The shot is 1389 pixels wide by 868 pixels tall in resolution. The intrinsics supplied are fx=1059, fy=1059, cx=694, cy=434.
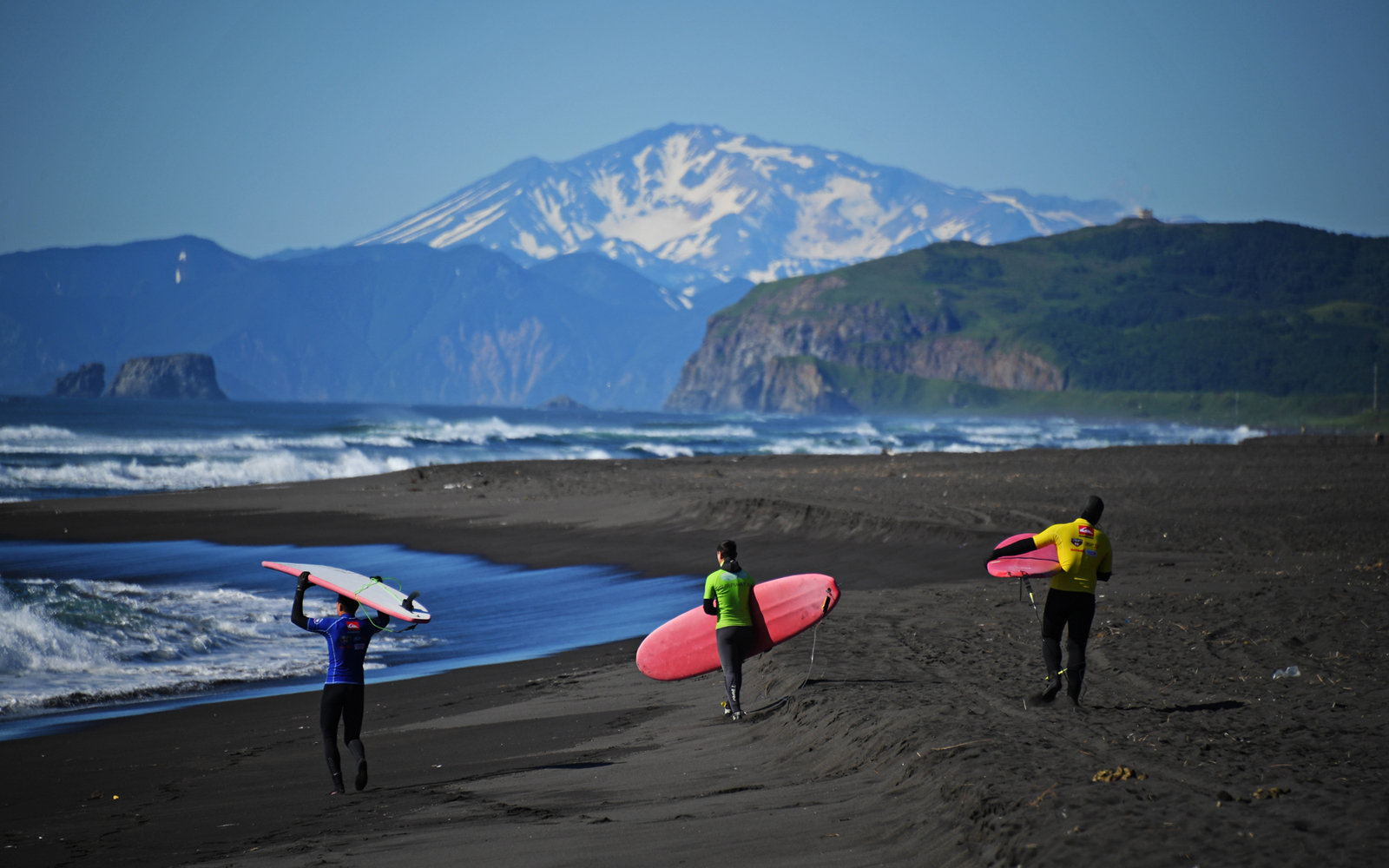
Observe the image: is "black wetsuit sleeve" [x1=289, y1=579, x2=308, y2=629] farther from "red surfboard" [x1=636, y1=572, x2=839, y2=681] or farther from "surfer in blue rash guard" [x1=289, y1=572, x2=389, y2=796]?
"red surfboard" [x1=636, y1=572, x2=839, y2=681]

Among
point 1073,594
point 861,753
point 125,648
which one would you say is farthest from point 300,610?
point 125,648

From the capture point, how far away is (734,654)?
8297 millimetres

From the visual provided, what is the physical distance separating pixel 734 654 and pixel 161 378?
20394 cm

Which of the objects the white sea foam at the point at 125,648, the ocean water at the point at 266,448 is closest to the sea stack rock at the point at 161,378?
the ocean water at the point at 266,448

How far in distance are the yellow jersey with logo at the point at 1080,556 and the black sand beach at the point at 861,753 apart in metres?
0.92

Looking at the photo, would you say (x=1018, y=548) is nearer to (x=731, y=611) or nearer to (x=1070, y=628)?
(x=1070, y=628)

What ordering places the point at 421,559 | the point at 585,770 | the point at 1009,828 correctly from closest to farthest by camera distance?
the point at 1009,828
the point at 585,770
the point at 421,559

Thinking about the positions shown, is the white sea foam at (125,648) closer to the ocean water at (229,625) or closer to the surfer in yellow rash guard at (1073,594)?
the ocean water at (229,625)

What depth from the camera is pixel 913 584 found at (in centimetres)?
1546

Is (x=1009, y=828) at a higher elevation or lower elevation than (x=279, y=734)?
higher

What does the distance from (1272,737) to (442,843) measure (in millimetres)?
5011

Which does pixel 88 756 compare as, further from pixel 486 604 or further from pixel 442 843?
pixel 486 604

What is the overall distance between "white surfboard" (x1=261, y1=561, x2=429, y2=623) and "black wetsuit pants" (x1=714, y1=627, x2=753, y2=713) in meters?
2.32

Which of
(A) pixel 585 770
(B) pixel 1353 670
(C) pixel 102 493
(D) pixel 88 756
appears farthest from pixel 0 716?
(C) pixel 102 493
